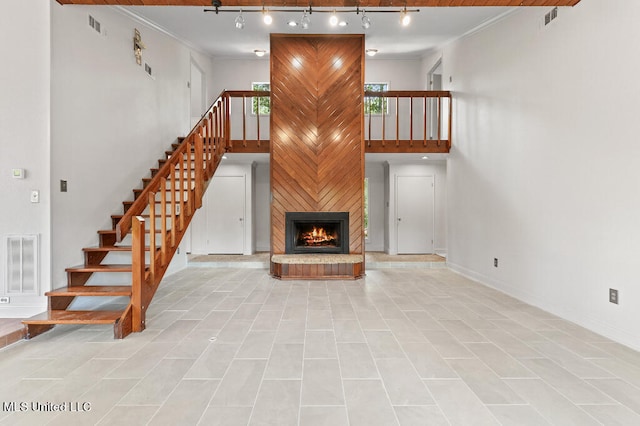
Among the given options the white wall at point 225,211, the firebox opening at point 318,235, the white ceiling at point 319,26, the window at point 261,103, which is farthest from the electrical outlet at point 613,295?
the window at point 261,103

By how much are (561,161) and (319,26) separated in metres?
4.52

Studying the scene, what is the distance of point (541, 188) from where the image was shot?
425 cm

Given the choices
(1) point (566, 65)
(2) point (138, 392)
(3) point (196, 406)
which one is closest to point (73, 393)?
(2) point (138, 392)

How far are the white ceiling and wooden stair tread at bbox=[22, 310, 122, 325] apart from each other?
14.7 ft

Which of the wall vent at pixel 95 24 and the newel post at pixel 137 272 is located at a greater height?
the wall vent at pixel 95 24

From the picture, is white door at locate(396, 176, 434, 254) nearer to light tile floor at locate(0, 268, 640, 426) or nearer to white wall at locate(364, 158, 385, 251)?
white wall at locate(364, 158, 385, 251)

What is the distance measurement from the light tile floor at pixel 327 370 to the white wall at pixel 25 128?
942 mm

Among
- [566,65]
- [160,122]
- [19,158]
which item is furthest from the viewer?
[160,122]

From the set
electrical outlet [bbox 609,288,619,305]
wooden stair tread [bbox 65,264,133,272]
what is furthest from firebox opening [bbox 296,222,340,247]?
electrical outlet [bbox 609,288,619,305]

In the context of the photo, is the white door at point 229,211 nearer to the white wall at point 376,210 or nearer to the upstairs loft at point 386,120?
the upstairs loft at point 386,120

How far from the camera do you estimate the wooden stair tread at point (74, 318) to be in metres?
3.21

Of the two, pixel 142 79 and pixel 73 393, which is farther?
pixel 142 79

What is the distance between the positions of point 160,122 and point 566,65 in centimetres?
618

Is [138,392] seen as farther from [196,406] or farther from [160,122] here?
[160,122]
